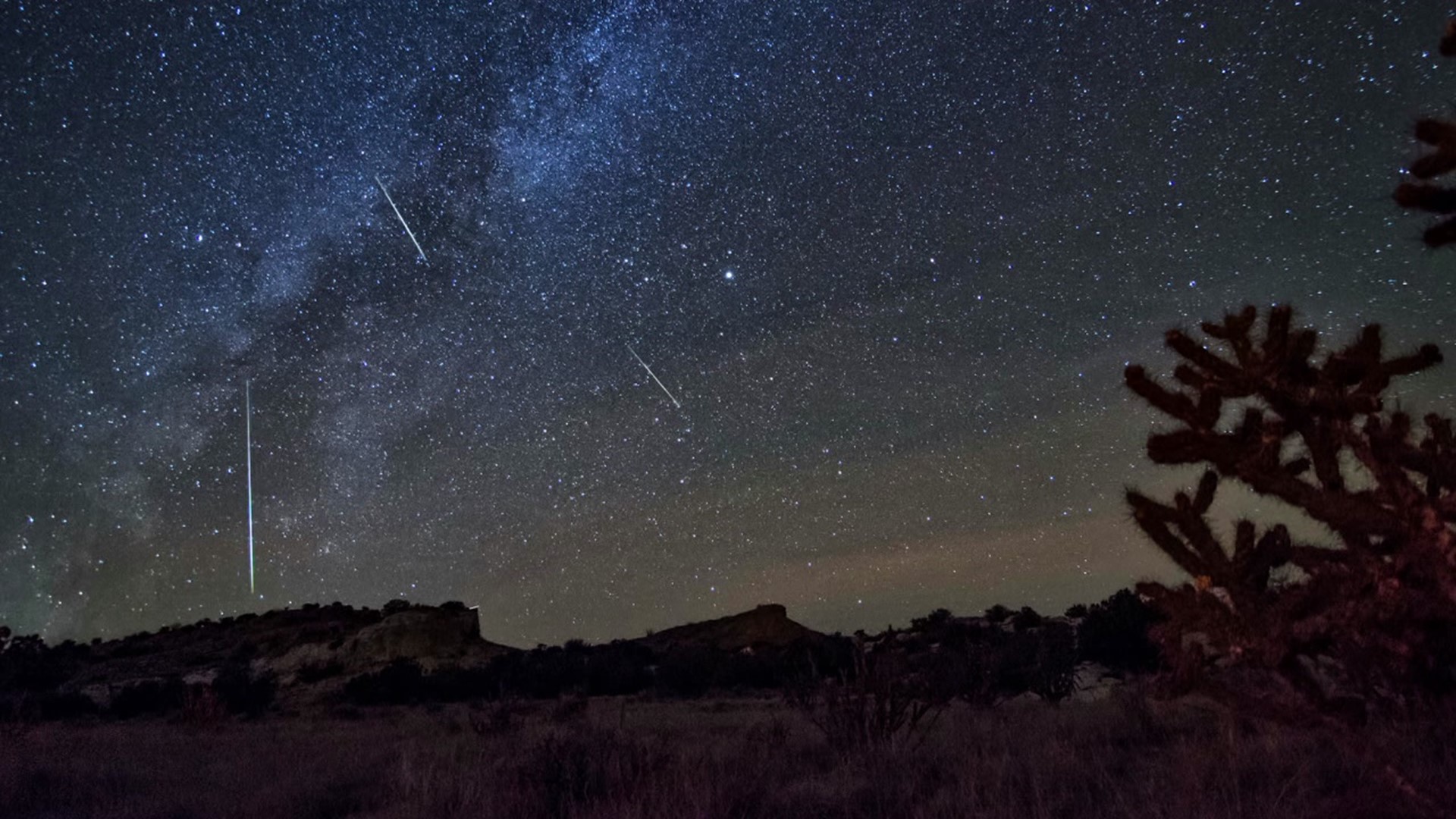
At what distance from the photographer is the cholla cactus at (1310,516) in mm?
5660

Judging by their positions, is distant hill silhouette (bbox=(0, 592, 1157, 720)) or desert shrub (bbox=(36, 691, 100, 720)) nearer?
distant hill silhouette (bbox=(0, 592, 1157, 720))

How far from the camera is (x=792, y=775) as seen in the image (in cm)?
1016

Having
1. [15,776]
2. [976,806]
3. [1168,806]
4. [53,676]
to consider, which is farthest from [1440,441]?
[53,676]

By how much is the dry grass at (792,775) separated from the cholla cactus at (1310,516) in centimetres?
77

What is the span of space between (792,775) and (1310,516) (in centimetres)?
614

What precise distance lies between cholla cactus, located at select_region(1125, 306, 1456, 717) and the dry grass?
2.52 feet

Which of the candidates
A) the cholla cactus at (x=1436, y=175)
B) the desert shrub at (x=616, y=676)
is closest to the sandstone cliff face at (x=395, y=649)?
the desert shrub at (x=616, y=676)

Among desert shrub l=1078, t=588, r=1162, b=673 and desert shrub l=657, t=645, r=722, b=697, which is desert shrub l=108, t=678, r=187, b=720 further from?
desert shrub l=1078, t=588, r=1162, b=673

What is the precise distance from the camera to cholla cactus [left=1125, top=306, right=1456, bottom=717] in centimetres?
566

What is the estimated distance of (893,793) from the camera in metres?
8.53

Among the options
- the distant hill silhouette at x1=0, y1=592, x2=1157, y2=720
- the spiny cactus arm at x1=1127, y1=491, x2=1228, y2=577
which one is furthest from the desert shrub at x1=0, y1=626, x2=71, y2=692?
the spiny cactus arm at x1=1127, y1=491, x2=1228, y2=577

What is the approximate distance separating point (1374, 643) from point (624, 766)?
6732 millimetres

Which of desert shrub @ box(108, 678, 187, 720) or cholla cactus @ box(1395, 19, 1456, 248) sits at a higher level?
cholla cactus @ box(1395, 19, 1456, 248)

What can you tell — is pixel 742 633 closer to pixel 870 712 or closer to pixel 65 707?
pixel 65 707
